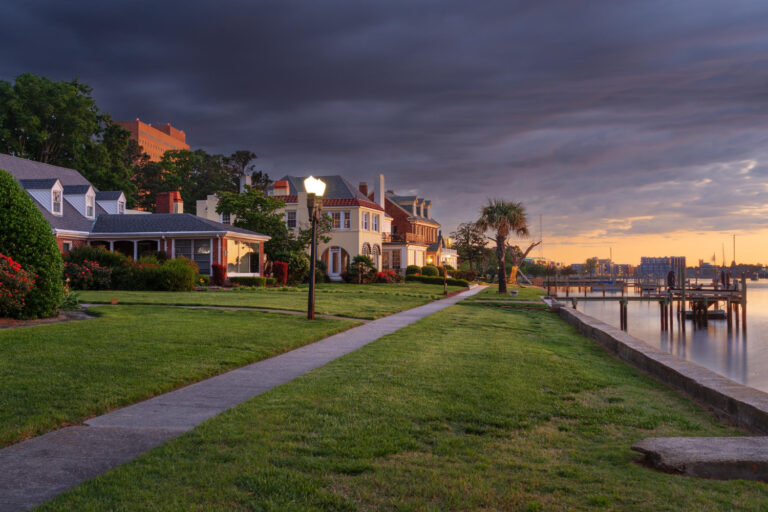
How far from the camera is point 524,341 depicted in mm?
13711

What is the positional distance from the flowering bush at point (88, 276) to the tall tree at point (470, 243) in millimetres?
52774

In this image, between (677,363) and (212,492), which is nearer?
(212,492)

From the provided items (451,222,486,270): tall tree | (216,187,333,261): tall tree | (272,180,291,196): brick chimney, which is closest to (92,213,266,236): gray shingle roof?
(216,187,333,261): tall tree

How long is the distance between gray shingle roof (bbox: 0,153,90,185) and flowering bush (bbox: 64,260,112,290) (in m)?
8.49

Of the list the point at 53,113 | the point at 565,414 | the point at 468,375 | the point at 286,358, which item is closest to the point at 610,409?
the point at 565,414

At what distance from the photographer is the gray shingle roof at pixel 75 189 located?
1357 inches

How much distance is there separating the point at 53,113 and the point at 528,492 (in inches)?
1979

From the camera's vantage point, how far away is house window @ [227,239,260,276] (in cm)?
3478

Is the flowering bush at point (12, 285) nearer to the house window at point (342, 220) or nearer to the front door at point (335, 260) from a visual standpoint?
the front door at point (335, 260)

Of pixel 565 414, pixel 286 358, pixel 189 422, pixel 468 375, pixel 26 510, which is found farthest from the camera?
pixel 286 358

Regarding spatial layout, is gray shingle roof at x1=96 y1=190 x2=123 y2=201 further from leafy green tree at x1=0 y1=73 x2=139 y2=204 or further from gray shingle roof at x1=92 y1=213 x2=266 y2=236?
leafy green tree at x1=0 y1=73 x2=139 y2=204

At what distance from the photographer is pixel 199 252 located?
33.6 metres

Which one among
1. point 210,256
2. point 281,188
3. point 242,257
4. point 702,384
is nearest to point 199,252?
point 210,256

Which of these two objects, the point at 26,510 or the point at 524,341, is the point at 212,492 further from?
the point at 524,341
